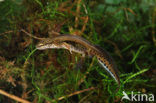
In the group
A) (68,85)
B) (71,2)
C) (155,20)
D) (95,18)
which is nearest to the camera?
(68,85)

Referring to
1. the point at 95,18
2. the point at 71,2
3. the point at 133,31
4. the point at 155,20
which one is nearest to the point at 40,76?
the point at 71,2

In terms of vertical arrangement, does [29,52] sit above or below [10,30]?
below

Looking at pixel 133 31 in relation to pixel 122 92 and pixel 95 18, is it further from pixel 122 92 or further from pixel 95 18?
pixel 122 92

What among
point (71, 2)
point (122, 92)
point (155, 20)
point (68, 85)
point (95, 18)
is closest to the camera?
point (122, 92)

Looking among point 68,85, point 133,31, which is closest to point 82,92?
point 68,85

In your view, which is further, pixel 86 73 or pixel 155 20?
pixel 155 20

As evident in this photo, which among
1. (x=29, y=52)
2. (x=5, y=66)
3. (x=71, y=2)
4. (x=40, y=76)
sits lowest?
(x=40, y=76)

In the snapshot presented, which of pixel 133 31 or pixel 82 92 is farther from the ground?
pixel 133 31

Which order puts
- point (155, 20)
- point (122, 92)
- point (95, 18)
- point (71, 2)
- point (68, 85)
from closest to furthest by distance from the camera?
1. point (122, 92)
2. point (68, 85)
3. point (71, 2)
4. point (95, 18)
5. point (155, 20)

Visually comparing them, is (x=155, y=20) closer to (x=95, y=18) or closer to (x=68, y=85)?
(x=95, y=18)
